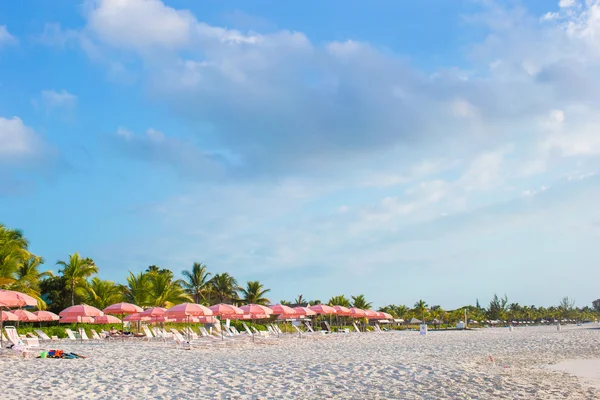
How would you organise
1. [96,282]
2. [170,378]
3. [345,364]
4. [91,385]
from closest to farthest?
[91,385] → [170,378] → [345,364] → [96,282]

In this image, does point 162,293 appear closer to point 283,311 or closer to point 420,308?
point 283,311

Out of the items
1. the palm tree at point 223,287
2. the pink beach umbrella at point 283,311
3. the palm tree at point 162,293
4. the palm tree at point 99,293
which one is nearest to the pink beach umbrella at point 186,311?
the pink beach umbrella at point 283,311

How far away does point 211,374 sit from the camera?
11.5 m

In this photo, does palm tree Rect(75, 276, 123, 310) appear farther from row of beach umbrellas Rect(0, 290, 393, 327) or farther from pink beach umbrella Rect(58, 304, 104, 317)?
pink beach umbrella Rect(58, 304, 104, 317)

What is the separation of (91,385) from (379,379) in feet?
18.0

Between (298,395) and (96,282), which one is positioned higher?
(96,282)

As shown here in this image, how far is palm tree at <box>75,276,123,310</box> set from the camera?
35250 millimetres

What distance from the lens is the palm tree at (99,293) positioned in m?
35.2

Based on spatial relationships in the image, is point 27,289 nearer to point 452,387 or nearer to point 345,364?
point 345,364

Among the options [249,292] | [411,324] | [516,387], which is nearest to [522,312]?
[411,324]

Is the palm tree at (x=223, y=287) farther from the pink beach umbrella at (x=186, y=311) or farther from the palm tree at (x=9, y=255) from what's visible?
the pink beach umbrella at (x=186, y=311)

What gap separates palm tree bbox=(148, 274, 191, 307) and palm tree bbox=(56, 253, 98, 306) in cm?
456

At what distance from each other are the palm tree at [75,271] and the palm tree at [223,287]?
16.9 meters

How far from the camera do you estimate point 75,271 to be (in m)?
34.8
